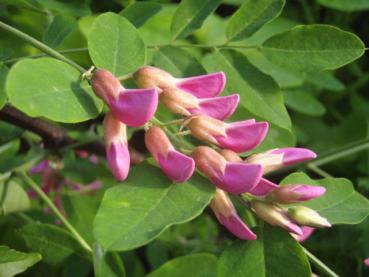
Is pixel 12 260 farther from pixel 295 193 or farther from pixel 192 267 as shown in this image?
pixel 295 193

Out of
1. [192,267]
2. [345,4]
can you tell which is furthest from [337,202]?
[345,4]

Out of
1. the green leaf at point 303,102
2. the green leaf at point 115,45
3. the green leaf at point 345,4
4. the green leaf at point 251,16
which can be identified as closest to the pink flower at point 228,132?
the green leaf at point 115,45

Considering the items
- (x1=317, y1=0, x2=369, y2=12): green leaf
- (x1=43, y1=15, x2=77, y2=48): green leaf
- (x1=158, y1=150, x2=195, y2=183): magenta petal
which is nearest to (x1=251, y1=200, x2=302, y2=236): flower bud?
(x1=158, y1=150, x2=195, y2=183): magenta petal

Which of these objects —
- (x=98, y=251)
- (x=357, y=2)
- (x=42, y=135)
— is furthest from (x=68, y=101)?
(x=357, y=2)

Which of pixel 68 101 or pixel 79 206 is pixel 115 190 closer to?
pixel 68 101

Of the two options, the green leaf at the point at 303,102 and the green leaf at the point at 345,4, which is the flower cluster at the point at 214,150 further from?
the green leaf at the point at 303,102
